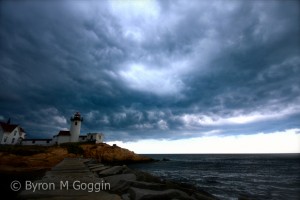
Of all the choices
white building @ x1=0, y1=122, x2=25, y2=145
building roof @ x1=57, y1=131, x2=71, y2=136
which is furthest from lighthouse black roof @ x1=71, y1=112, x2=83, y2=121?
white building @ x1=0, y1=122, x2=25, y2=145

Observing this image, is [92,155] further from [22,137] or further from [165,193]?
[165,193]

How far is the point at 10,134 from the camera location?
161 feet

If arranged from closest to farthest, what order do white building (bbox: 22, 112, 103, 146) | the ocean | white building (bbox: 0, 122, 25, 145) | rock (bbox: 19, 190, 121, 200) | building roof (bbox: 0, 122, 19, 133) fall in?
1. rock (bbox: 19, 190, 121, 200)
2. the ocean
3. white building (bbox: 0, 122, 25, 145)
4. building roof (bbox: 0, 122, 19, 133)
5. white building (bbox: 22, 112, 103, 146)

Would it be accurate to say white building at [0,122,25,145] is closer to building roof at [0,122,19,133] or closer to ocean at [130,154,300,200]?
building roof at [0,122,19,133]

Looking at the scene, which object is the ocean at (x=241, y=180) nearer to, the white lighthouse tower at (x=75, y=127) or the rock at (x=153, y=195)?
the rock at (x=153, y=195)

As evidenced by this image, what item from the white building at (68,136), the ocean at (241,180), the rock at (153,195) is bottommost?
the ocean at (241,180)

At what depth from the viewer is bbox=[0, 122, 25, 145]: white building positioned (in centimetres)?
4688

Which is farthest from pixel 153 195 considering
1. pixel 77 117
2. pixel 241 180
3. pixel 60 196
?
pixel 77 117

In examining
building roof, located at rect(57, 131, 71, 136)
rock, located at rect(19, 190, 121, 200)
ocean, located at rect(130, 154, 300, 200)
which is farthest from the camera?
building roof, located at rect(57, 131, 71, 136)

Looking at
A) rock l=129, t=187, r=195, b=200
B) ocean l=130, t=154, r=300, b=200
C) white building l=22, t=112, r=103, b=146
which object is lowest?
ocean l=130, t=154, r=300, b=200

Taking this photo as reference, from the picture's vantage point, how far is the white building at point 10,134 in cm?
4688

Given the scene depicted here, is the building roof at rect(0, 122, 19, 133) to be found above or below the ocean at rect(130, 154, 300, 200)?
above

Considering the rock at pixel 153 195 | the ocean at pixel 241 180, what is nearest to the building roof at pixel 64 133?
the ocean at pixel 241 180

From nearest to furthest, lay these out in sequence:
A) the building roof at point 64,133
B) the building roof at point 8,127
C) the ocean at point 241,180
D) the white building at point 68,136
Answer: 1. the ocean at point 241,180
2. the building roof at point 8,127
3. the white building at point 68,136
4. the building roof at point 64,133
